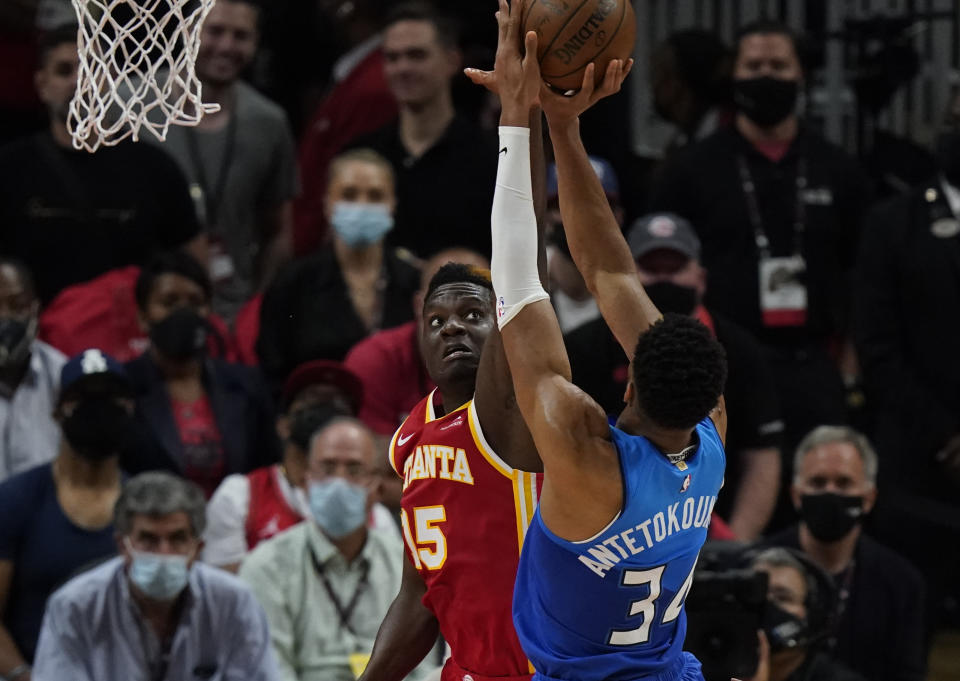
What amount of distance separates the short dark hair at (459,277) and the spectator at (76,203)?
12.1ft

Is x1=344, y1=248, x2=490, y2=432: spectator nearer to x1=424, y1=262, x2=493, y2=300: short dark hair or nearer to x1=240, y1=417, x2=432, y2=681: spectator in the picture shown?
x1=240, y1=417, x2=432, y2=681: spectator

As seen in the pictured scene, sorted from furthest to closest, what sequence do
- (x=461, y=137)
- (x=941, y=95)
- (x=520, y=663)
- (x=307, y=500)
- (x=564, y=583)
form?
(x=941, y=95)
(x=461, y=137)
(x=307, y=500)
(x=520, y=663)
(x=564, y=583)

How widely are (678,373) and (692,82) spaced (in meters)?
5.11

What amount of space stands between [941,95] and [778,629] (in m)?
3.92

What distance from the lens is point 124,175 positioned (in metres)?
7.90

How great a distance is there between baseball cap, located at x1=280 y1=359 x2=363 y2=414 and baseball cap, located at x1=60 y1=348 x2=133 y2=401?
685 millimetres

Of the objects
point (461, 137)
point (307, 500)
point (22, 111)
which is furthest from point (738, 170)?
point (22, 111)

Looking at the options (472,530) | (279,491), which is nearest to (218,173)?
(279,491)

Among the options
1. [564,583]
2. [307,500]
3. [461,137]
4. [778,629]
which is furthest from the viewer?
[461,137]

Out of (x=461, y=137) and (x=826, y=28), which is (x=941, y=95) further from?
(x=461, y=137)

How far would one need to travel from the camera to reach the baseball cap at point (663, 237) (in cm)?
716

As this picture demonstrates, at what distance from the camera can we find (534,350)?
3.89 meters

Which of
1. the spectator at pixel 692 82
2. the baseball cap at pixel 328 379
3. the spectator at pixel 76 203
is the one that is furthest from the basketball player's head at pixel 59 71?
the spectator at pixel 692 82

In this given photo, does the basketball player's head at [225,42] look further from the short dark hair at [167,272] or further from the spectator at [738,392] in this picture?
the spectator at [738,392]
